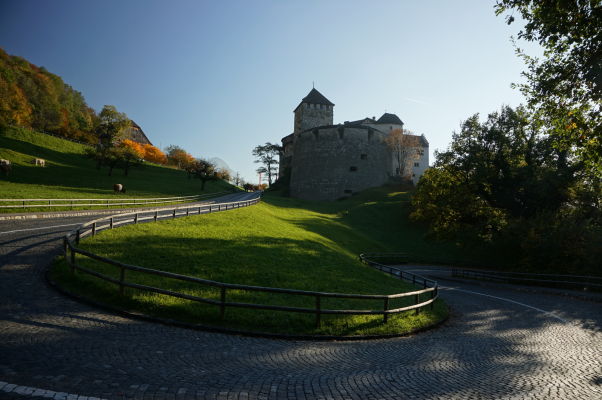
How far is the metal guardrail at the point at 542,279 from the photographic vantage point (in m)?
19.0

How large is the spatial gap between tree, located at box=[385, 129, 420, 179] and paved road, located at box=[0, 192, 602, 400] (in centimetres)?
6471

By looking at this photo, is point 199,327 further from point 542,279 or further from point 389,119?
point 389,119

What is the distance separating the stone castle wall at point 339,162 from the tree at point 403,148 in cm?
267

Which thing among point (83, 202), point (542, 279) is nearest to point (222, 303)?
point (542, 279)

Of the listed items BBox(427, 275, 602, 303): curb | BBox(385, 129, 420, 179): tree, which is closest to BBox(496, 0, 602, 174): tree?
BBox(427, 275, 602, 303): curb

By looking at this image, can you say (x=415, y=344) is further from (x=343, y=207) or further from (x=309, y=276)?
(x=343, y=207)

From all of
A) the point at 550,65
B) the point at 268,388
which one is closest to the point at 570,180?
the point at 550,65

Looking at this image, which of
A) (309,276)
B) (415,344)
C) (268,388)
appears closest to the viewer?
(268,388)

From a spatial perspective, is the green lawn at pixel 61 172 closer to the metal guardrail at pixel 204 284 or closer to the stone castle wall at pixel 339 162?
the metal guardrail at pixel 204 284

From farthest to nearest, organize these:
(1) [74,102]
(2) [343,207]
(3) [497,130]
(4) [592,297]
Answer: (1) [74,102] < (2) [343,207] < (3) [497,130] < (4) [592,297]

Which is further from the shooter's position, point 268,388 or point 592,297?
point 592,297

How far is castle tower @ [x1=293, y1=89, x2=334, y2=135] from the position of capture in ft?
267

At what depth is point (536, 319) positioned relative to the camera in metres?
12.6

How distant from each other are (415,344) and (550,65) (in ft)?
45.2
